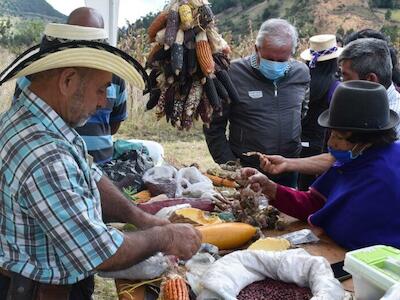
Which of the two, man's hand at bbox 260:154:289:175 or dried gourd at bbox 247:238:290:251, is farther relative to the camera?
man's hand at bbox 260:154:289:175

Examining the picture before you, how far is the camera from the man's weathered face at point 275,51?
152 inches

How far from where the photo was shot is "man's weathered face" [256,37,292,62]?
387 centimetres

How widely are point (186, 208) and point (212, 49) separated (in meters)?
1.02

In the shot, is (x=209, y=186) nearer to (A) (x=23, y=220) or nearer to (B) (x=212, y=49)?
(B) (x=212, y=49)

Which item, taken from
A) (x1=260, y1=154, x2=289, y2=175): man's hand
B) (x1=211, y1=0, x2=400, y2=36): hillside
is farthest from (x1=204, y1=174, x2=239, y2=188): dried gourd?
(x1=211, y1=0, x2=400, y2=36): hillside

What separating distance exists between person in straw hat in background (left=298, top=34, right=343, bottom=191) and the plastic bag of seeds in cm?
265

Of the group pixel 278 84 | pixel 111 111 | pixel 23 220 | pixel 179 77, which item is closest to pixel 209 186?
pixel 179 77

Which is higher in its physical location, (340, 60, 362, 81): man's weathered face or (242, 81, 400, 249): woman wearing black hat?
(340, 60, 362, 81): man's weathered face

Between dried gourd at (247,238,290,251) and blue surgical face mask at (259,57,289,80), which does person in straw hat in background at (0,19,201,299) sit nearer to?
dried gourd at (247,238,290,251)

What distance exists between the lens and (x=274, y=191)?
2.90 meters

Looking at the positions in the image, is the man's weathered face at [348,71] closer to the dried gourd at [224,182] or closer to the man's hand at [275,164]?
the man's hand at [275,164]

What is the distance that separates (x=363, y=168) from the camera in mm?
2439

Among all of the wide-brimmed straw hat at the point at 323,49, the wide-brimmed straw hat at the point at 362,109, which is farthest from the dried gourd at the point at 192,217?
the wide-brimmed straw hat at the point at 323,49

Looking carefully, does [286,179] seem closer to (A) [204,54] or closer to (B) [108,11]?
(A) [204,54]
